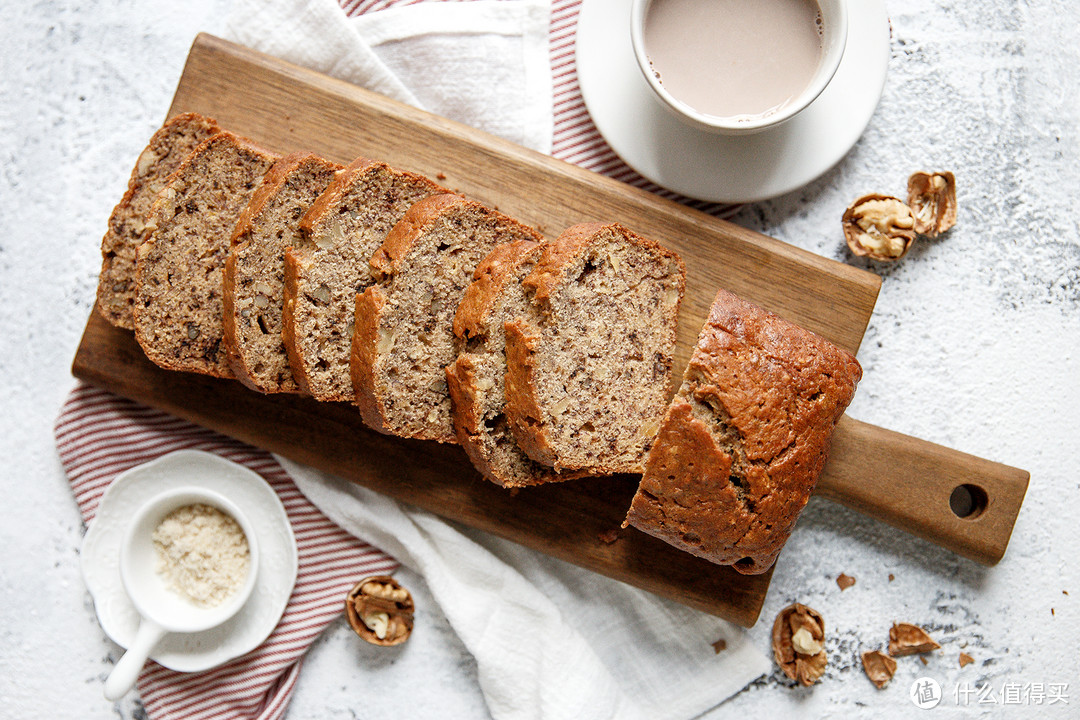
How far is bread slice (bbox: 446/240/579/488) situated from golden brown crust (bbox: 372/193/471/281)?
0.22 metres

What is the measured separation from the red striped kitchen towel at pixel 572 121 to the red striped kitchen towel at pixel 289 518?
1.67 metres

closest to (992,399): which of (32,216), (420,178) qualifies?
(420,178)

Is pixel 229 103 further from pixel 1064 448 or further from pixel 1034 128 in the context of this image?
pixel 1064 448

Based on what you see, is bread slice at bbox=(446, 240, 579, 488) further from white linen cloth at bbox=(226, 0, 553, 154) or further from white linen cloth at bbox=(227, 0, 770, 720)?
white linen cloth at bbox=(226, 0, 553, 154)

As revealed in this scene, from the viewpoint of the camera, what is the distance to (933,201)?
2.92m

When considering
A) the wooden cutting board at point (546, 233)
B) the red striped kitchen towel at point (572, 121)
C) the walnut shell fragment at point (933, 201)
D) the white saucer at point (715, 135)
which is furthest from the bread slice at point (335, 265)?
the walnut shell fragment at point (933, 201)

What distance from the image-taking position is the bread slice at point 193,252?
8.35 feet

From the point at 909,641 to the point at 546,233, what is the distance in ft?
6.91

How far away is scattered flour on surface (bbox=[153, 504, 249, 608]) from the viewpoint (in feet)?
9.12

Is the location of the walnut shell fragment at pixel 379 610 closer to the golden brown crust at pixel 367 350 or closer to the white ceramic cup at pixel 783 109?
the golden brown crust at pixel 367 350

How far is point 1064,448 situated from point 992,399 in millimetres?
345

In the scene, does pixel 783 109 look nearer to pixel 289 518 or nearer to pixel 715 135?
pixel 715 135

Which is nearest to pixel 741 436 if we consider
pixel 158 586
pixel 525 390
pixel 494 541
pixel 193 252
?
pixel 525 390

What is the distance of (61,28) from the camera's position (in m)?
3.05
